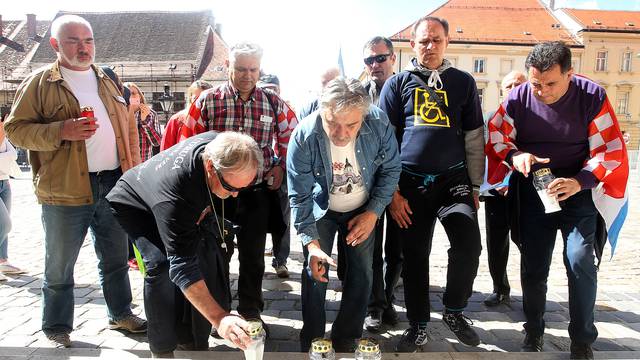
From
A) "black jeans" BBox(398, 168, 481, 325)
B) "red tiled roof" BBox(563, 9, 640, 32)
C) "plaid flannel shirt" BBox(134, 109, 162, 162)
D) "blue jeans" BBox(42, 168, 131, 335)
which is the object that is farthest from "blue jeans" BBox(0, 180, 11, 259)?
"red tiled roof" BBox(563, 9, 640, 32)

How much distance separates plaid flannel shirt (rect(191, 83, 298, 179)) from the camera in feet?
11.2

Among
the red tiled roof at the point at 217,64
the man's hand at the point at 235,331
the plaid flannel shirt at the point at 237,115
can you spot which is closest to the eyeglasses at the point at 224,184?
the man's hand at the point at 235,331

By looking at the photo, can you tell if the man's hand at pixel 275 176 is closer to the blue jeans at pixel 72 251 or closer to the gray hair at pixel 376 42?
the blue jeans at pixel 72 251

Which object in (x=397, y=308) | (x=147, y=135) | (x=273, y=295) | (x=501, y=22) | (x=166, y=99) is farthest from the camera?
(x=501, y=22)

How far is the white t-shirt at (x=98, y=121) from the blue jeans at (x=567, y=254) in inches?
110

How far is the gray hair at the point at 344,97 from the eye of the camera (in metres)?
2.48

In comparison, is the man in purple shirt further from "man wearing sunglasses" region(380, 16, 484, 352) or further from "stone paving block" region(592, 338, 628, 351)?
"stone paving block" region(592, 338, 628, 351)

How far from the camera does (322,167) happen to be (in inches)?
109

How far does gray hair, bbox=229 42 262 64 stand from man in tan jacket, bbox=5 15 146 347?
934 mm

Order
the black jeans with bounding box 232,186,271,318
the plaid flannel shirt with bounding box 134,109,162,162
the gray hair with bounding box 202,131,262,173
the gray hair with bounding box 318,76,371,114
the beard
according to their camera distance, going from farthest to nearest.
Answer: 1. the plaid flannel shirt with bounding box 134,109,162,162
2. the black jeans with bounding box 232,186,271,318
3. the beard
4. the gray hair with bounding box 318,76,371,114
5. the gray hair with bounding box 202,131,262,173

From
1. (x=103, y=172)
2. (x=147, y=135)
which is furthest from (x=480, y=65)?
(x=103, y=172)

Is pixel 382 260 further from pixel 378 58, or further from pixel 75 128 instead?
pixel 75 128

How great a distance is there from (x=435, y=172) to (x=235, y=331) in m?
1.63

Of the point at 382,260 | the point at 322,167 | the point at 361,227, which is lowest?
the point at 382,260
